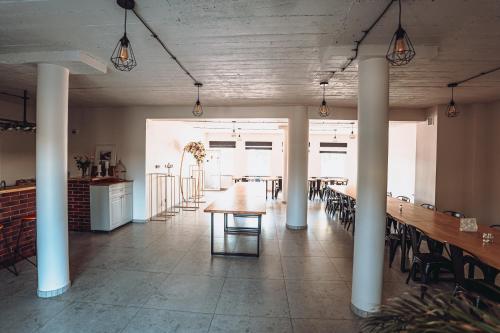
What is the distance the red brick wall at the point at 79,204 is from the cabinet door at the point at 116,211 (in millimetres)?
505

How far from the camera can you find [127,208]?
6.12 m

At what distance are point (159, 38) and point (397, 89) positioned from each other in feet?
12.6

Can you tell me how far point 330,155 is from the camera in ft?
41.1

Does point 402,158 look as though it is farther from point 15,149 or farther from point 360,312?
point 15,149

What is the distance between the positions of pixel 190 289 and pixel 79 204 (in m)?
3.79

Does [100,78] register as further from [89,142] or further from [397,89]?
[397,89]

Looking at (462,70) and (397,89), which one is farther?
(397,89)

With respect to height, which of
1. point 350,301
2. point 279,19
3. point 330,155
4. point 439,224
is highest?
point 279,19

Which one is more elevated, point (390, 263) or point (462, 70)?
point (462, 70)

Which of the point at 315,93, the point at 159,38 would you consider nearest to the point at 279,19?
the point at 159,38

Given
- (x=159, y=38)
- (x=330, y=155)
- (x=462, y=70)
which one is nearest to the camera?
(x=159, y=38)

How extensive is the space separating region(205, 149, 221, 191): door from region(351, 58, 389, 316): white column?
10.2 metres

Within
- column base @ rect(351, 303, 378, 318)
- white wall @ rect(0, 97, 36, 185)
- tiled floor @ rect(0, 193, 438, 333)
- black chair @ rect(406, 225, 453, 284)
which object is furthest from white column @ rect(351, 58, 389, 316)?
white wall @ rect(0, 97, 36, 185)

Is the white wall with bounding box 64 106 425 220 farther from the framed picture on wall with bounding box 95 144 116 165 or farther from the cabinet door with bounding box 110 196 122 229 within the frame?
the cabinet door with bounding box 110 196 122 229
